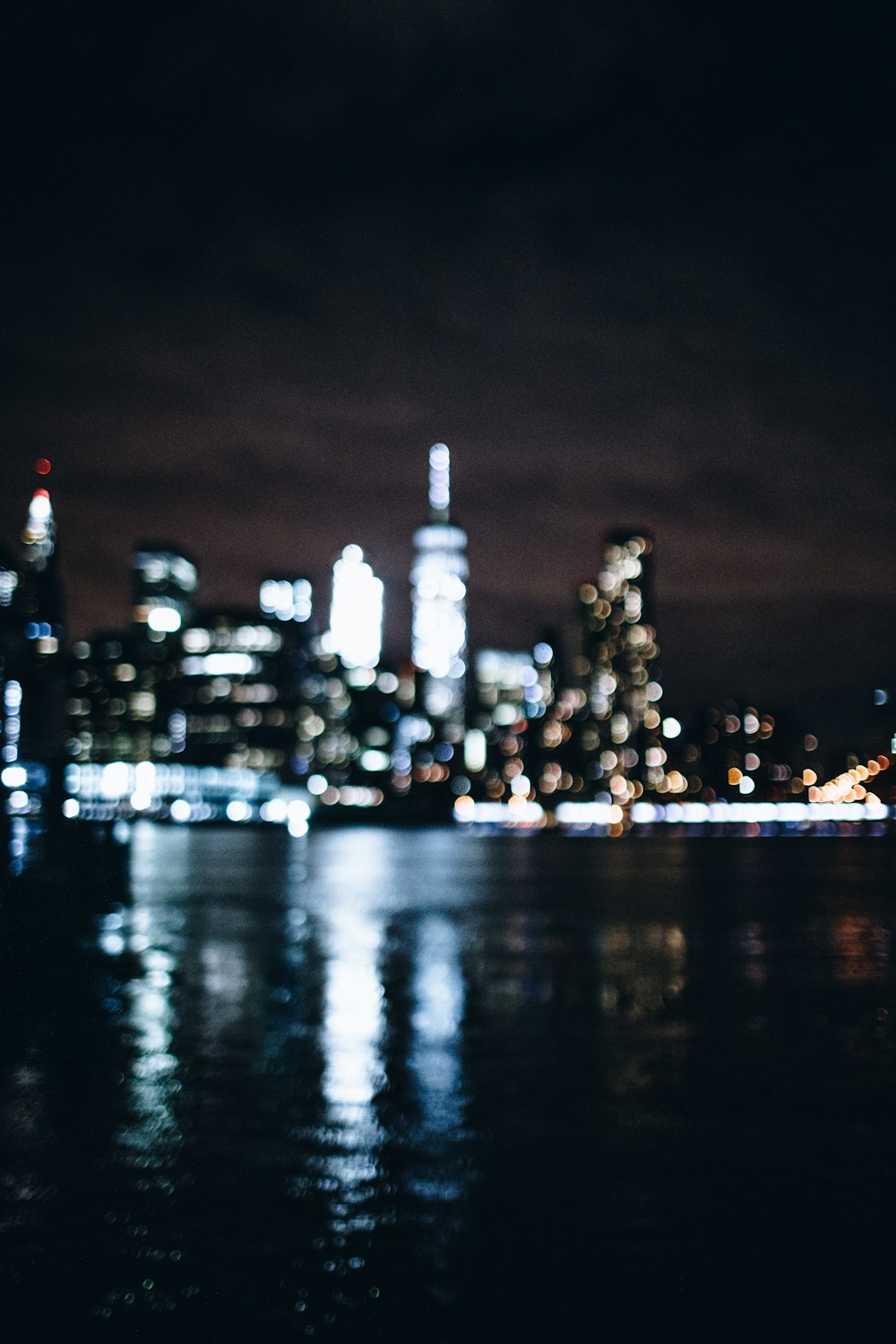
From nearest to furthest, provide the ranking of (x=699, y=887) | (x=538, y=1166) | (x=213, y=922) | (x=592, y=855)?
(x=538, y=1166) < (x=213, y=922) < (x=699, y=887) < (x=592, y=855)

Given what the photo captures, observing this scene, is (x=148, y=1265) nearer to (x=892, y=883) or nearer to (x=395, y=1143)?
(x=395, y=1143)

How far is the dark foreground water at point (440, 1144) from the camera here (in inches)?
328

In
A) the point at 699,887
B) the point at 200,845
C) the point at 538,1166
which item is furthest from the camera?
the point at 200,845

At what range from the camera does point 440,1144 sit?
12.3 metres

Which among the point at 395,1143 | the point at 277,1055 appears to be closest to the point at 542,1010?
the point at 277,1055

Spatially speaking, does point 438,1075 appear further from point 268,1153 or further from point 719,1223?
point 719,1223

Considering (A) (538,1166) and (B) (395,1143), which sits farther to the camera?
(B) (395,1143)

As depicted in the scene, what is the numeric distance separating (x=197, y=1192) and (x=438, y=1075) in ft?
18.6

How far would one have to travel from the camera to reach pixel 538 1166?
Result: 38.0 feet

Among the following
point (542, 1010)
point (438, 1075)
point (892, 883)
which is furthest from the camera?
point (892, 883)

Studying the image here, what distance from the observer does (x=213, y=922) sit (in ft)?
139

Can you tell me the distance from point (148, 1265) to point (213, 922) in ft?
113

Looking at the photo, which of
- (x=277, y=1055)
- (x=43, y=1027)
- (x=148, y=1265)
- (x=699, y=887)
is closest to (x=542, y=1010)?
(x=277, y=1055)

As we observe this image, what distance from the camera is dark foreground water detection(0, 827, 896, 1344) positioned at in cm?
834
